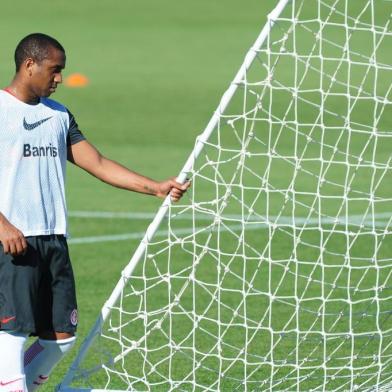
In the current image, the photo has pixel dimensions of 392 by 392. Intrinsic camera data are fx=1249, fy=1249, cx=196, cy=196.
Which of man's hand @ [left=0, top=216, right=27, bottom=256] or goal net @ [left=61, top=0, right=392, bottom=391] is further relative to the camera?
goal net @ [left=61, top=0, right=392, bottom=391]

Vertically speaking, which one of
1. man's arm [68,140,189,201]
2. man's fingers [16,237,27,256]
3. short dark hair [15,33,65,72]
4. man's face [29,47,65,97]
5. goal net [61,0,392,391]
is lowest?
goal net [61,0,392,391]

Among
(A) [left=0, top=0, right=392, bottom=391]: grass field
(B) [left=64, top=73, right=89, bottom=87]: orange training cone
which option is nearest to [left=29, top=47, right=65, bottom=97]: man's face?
(A) [left=0, top=0, right=392, bottom=391]: grass field

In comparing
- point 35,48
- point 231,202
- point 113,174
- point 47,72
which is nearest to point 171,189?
point 113,174

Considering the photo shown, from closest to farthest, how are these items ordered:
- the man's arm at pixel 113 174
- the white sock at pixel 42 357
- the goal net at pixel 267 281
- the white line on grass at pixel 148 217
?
the white sock at pixel 42 357, the man's arm at pixel 113 174, the goal net at pixel 267 281, the white line on grass at pixel 148 217

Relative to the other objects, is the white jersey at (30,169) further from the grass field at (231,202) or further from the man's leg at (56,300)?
the grass field at (231,202)

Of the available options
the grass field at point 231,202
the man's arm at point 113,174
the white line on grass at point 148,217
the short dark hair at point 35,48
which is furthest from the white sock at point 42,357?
the white line on grass at point 148,217

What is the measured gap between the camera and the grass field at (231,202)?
6781 millimetres

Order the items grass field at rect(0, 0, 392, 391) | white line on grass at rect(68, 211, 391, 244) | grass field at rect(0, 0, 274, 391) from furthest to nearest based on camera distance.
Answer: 1. grass field at rect(0, 0, 274, 391)
2. white line on grass at rect(68, 211, 391, 244)
3. grass field at rect(0, 0, 392, 391)

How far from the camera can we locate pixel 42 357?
5969mm

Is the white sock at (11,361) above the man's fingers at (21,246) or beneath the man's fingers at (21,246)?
beneath

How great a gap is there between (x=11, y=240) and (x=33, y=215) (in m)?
0.25

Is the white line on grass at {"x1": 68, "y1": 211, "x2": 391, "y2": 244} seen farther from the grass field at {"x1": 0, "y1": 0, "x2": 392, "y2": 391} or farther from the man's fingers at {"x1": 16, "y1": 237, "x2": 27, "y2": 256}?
the man's fingers at {"x1": 16, "y1": 237, "x2": 27, "y2": 256}

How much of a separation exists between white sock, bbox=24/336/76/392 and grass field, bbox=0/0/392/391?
1.74 feet

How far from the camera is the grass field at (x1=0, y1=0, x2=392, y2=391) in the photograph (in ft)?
22.2
